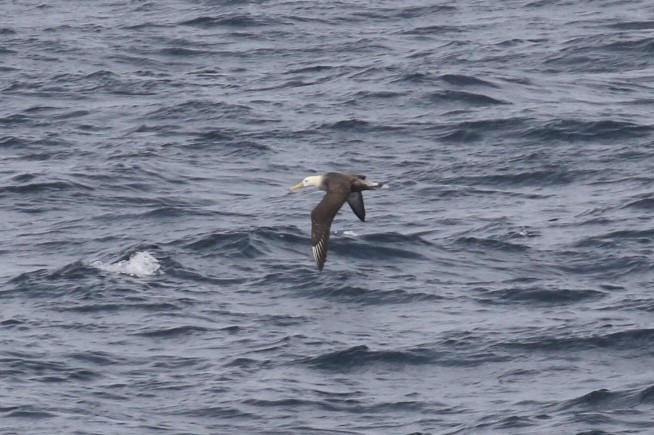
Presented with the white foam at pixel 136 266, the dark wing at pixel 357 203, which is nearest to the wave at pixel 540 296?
the dark wing at pixel 357 203

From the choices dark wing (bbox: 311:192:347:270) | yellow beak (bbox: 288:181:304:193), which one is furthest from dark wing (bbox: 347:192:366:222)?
dark wing (bbox: 311:192:347:270)

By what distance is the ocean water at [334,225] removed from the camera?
77.6 feet

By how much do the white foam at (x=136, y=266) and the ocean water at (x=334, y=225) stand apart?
57 mm

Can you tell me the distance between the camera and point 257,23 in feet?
158

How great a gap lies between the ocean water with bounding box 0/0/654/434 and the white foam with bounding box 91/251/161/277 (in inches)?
2.2

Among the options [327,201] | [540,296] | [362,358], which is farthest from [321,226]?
[540,296]

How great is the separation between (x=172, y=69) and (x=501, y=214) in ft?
47.7

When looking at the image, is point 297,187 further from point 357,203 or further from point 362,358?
point 362,358

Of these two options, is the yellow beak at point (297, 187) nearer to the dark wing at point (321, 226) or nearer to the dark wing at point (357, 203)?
the dark wing at point (357, 203)

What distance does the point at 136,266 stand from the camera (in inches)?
1132


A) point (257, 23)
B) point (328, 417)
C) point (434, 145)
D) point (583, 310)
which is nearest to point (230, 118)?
point (434, 145)

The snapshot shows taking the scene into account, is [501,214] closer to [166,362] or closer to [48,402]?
[166,362]

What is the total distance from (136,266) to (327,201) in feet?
14.6

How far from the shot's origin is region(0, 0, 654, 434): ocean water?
23.6m
